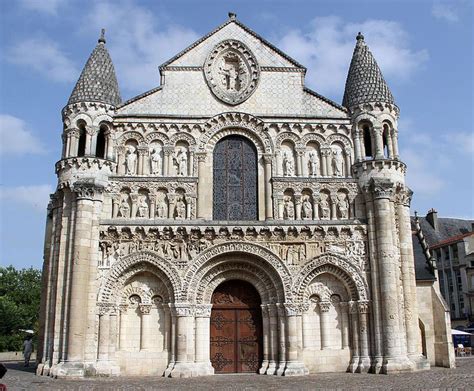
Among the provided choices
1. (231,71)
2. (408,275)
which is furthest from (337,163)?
(231,71)

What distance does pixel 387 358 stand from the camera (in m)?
18.3

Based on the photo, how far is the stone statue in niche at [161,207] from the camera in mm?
20192

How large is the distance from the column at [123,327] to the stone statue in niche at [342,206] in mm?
9136

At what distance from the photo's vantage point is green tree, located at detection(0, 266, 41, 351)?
1751 inches

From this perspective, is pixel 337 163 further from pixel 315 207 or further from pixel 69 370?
pixel 69 370

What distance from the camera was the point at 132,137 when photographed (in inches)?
832

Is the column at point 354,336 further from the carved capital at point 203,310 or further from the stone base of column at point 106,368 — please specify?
the stone base of column at point 106,368

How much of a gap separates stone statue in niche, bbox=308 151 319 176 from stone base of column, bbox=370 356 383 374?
7.52 metres

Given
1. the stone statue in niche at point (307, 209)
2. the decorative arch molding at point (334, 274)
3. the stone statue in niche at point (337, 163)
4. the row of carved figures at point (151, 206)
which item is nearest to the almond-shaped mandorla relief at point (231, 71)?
the stone statue in niche at point (337, 163)

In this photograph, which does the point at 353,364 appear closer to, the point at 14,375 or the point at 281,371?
the point at 281,371

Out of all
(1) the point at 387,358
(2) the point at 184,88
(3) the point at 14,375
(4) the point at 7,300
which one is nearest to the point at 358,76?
(2) the point at 184,88

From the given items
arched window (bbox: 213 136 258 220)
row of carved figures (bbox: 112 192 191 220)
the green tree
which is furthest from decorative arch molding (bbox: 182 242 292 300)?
the green tree

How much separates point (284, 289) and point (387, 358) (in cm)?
438

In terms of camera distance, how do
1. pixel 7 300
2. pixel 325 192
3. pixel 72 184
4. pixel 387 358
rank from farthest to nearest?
pixel 7 300
pixel 325 192
pixel 72 184
pixel 387 358
